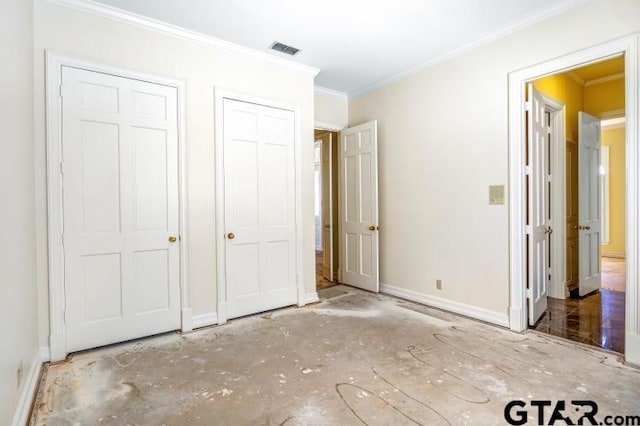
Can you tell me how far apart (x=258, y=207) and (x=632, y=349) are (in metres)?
3.38

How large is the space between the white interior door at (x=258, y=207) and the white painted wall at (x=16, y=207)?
1.53 metres

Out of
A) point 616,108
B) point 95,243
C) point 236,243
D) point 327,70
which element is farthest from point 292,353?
point 616,108

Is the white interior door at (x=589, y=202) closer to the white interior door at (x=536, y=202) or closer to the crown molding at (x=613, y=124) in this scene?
the white interior door at (x=536, y=202)

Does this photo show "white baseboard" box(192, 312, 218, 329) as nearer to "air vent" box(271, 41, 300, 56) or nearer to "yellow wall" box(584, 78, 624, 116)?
"air vent" box(271, 41, 300, 56)

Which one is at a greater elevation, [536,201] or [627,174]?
[627,174]

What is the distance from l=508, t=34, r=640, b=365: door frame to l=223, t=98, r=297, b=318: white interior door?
7.48 feet

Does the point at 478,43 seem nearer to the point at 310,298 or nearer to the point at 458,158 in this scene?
the point at 458,158

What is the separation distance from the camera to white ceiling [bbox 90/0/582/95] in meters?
2.77

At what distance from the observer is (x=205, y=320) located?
10.8 feet

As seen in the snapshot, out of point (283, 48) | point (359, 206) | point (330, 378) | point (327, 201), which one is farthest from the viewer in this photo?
point (327, 201)

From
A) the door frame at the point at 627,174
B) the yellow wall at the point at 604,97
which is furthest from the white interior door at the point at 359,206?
the yellow wall at the point at 604,97

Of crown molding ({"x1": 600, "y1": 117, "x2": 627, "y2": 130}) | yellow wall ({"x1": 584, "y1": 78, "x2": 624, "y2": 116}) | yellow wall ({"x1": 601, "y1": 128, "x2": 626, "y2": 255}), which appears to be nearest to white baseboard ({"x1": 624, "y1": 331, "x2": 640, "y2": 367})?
yellow wall ({"x1": 584, "y1": 78, "x2": 624, "y2": 116})

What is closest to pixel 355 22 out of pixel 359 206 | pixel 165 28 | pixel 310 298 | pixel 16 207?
pixel 165 28

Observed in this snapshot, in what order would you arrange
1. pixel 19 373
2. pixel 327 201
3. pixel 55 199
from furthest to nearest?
1. pixel 327 201
2. pixel 55 199
3. pixel 19 373
